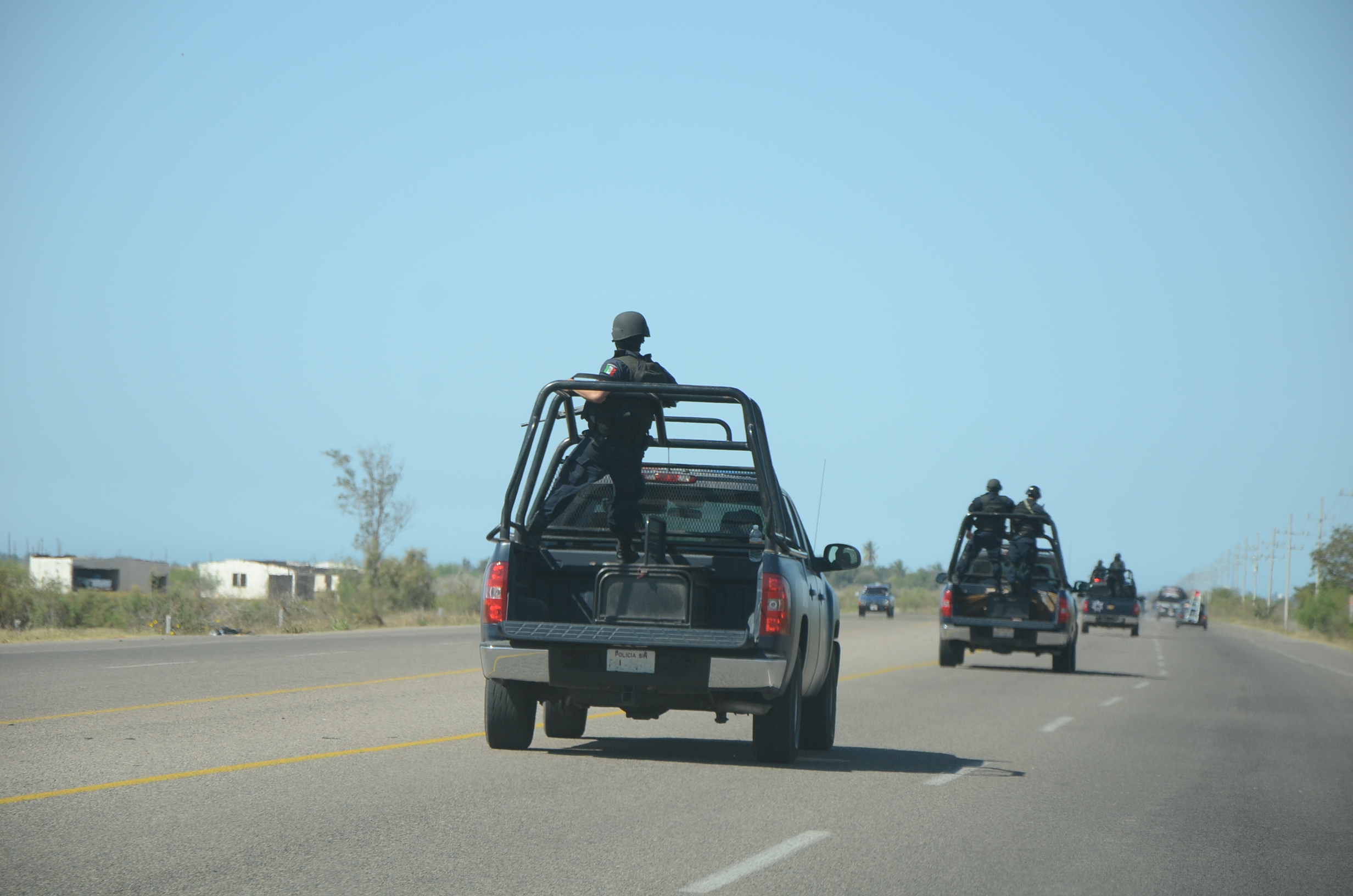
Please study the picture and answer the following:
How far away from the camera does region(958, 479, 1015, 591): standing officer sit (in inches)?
873

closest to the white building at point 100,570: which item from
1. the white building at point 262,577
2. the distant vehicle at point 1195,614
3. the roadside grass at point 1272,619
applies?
the white building at point 262,577

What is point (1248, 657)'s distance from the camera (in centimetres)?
3600

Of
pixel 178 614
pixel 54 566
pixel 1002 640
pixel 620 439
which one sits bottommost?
pixel 54 566

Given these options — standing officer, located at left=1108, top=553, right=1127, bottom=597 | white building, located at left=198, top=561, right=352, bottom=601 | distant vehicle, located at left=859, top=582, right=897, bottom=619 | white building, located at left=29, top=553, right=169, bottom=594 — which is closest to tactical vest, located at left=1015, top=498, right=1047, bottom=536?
standing officer, located at left=1108, top=553, right=1127, bottom=597

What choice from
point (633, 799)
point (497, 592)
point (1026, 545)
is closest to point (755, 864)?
point (633, 799)

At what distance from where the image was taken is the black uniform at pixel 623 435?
9.84 meters

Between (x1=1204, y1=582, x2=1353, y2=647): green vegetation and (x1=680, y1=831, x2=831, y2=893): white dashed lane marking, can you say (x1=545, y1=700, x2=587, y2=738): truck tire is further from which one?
(x1=1204, y1=582, x2=1353, y2=647): green vegetation

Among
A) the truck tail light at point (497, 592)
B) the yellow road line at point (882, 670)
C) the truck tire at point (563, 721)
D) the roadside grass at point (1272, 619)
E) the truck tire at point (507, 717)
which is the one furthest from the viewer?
the roadside grass at point (1272, 619)

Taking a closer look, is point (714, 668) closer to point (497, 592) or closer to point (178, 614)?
point (497, 592)

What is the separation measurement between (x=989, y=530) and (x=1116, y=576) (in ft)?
108

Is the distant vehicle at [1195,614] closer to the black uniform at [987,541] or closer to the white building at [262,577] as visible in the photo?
the black uniform at [987,541]

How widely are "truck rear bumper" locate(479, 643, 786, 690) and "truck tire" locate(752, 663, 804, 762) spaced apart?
0.59 m

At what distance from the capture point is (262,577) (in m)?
113

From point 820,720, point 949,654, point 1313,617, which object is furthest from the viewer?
point 1313,617
